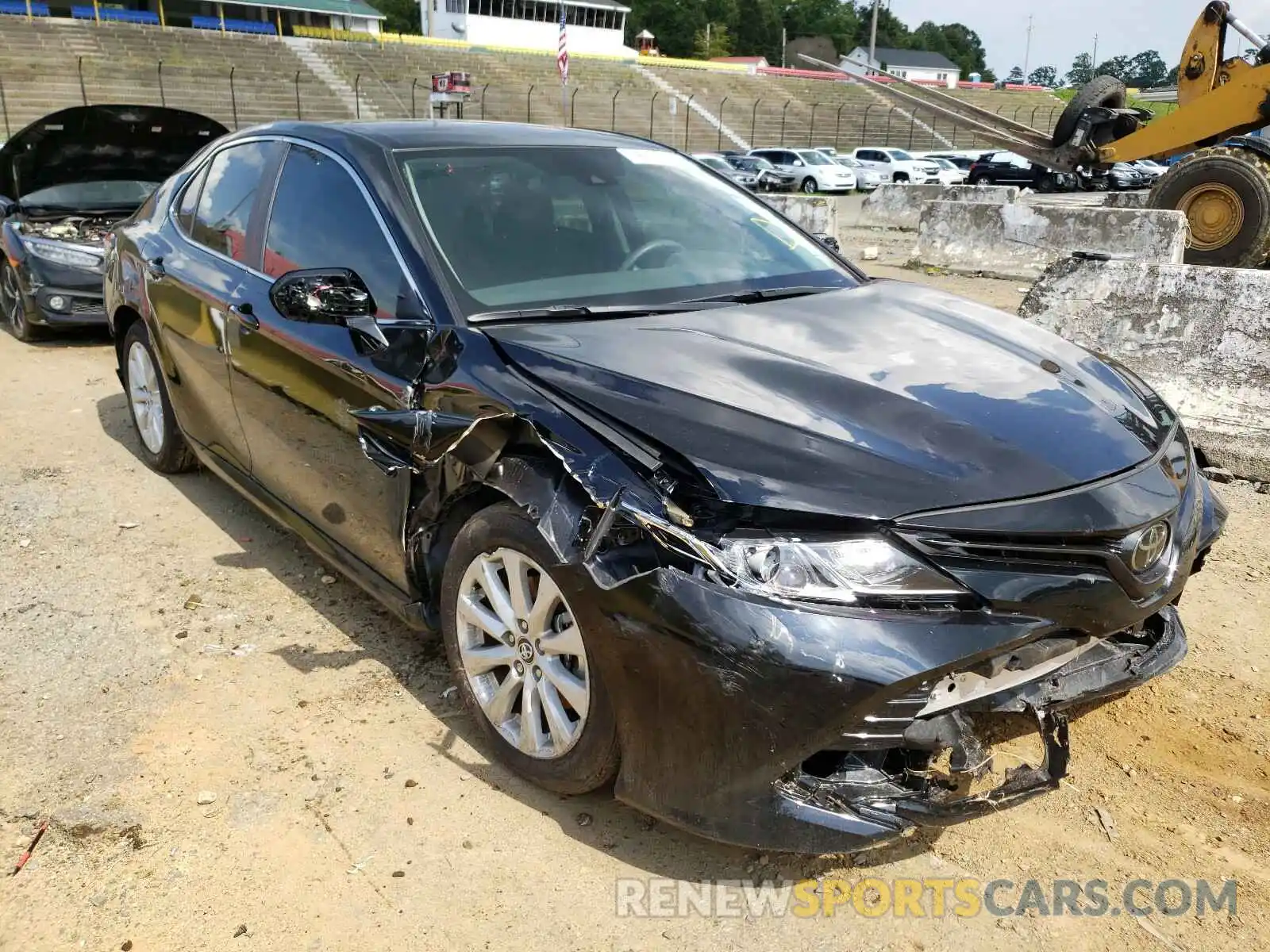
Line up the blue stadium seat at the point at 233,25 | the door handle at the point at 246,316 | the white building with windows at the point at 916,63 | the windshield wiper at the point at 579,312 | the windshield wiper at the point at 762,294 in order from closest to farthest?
the windshield wiper at the point at 579,312 → the windshield wiper at the point at 762,294 → the door handle at the point at 246,316 → the blue stadium seat at the point at 233,25 → the white building with windows at the point at 916,63

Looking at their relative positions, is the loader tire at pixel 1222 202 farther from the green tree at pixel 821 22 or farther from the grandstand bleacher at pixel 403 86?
the green tree at pixel 821 22

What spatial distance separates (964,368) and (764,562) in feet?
3.23

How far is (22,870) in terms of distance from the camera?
2465 mm

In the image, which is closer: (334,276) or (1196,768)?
(1196,768)

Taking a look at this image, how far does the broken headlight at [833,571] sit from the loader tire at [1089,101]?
1335cm

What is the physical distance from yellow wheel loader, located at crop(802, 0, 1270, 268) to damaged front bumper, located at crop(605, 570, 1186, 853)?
8.42 metres

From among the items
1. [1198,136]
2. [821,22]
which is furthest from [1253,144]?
[821,22]

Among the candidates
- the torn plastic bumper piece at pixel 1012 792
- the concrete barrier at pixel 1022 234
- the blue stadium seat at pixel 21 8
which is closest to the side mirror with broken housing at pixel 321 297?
the torn plastic bumper piece at pixel 1012 792

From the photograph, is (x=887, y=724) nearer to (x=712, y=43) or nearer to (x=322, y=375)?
(x=322, y=375)

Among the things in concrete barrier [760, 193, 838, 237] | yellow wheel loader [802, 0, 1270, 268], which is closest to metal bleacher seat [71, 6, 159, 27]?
concrete barrier [760, 193, 838, 237]

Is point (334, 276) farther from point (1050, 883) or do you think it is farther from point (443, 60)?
point (443, 60)

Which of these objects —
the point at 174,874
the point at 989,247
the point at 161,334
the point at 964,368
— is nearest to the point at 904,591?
the point at 964,368

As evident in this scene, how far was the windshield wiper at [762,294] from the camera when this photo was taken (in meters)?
3.21

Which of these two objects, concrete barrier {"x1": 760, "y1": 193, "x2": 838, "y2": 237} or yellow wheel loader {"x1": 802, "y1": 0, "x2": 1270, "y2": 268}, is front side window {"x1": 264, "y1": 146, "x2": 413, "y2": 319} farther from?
concrete barrier {"x1": 760, "y1": 193, "x2": 838, "y2": 237}
